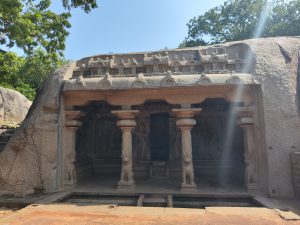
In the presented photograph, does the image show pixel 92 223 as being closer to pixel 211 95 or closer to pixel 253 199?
pixel 253 199

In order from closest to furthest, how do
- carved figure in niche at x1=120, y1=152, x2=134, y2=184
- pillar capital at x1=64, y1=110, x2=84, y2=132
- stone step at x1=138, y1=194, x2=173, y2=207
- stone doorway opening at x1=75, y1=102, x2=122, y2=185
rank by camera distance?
stone step at x1=138, y1=194, x2=173, y2=207 → carved figure in niche at x1=120, y1=152, x2=134, y2=184 → pillar capital at x1=64, y1=110, x2=84, y2=132 → stone doorway opening at x1=75, y1=102, x2=122, y2=185

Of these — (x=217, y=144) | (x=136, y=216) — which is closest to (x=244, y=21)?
(x=217, y=144)

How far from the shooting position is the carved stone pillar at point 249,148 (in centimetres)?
720

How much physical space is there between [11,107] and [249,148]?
13643 mm

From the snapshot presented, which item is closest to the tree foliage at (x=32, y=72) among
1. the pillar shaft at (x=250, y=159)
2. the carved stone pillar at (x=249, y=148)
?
the carved stone pillar at (x=249, y=148)

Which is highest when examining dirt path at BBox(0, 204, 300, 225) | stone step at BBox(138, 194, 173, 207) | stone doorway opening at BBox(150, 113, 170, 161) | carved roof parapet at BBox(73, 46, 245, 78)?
carved roof parapet at BBox(73, 46, 245, 78)

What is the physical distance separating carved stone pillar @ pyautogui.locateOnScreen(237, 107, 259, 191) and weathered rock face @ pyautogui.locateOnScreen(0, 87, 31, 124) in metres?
12.6

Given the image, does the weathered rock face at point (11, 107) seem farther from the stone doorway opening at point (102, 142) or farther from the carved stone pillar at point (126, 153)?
the carved stone pillar at point (126, 153)

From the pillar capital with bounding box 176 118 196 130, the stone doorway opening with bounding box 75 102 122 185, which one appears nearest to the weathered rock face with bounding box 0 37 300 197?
the pillar capital with bounding box 176 118 196 130

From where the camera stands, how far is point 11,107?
1469 centimetres

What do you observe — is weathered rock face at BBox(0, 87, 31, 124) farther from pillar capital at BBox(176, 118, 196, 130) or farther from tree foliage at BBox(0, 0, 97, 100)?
pillar capital at BBox(176, 118, 196, 130)

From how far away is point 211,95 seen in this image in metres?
7.50

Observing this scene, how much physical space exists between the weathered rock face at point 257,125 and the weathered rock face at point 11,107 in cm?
744

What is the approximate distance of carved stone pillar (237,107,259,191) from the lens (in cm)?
720
